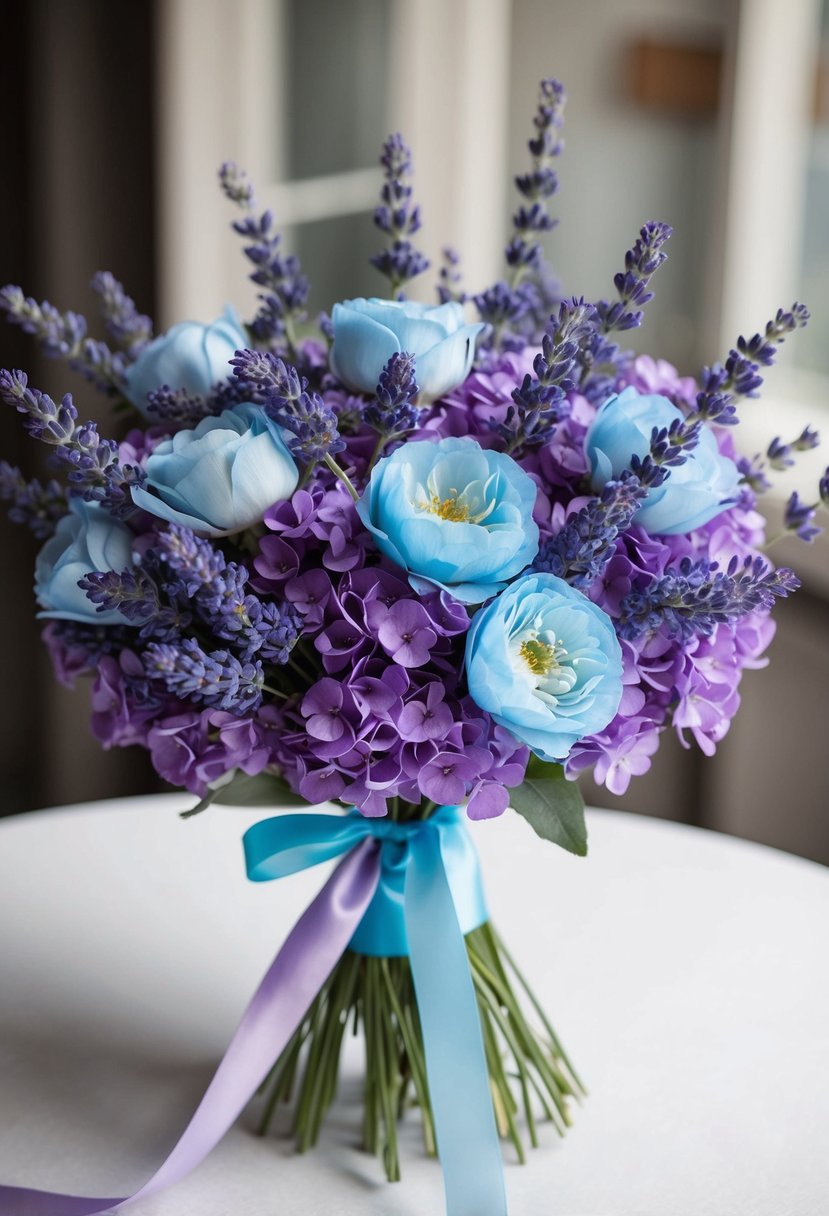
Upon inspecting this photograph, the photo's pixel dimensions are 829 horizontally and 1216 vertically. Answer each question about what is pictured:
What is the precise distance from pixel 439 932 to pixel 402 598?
237 millimetres

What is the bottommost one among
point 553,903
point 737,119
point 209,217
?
point 553,903

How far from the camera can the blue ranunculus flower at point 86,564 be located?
721mm

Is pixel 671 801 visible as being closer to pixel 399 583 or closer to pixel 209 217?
pixel 209 217

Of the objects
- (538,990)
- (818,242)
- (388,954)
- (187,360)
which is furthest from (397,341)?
(818,242)

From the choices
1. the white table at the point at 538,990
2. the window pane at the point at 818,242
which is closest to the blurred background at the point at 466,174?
the window pane at the point at 818,242

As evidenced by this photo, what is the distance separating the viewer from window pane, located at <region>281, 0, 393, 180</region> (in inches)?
96.4

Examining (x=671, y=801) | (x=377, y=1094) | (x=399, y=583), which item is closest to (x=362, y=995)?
(x=377, y=1094)

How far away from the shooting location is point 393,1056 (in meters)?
0.83

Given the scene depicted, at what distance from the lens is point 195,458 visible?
67cm

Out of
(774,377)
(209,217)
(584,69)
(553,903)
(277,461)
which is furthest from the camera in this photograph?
(584,69)

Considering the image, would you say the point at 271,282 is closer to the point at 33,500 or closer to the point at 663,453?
the point at 33,500

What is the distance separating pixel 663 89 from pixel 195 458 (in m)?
2.28

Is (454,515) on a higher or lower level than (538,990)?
higher

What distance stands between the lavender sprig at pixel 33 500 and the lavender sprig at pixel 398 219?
0.83 ft
